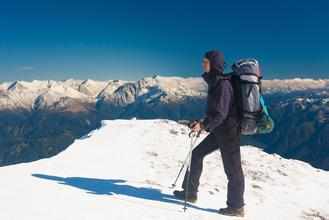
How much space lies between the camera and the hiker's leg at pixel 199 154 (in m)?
11.4

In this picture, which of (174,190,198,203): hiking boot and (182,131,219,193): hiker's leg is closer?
(182,131,219,193): hiker's leg

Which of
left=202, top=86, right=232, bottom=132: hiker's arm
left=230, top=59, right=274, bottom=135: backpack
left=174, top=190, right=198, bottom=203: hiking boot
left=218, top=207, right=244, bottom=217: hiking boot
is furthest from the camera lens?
left=174, top=190, right=198, bottom=203: hiking boot

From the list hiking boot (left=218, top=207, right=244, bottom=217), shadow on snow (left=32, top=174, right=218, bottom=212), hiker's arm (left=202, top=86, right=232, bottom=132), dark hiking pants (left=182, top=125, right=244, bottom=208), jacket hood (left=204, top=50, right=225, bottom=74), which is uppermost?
jacket hood (left=204, top=50, right=225, bottom=74)

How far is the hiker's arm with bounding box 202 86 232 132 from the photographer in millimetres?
10188

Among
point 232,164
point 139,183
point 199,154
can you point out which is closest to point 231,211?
point 232,164

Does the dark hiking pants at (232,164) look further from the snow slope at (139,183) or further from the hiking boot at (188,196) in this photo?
the hiking boot at (188,196)

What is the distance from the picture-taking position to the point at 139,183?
1455cm

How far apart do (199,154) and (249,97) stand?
2.14 m

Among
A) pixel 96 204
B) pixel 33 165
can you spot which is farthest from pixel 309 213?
pixel 33 165

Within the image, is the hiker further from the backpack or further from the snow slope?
the snow slope

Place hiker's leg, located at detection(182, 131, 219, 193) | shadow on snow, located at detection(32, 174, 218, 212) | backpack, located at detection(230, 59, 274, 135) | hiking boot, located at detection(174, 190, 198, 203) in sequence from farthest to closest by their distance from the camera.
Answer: shadow on snow, located at detection(32, 174, 218, 212) → hiking boot, located at detection(174, 190, 198, 203) → hiker's leg, located at detection(182, 131, 219, 193) → backpack, located at detection(230, 59, 274, 135)

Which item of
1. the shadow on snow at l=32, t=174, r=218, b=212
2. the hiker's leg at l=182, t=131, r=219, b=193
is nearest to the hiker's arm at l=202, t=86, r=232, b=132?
the hiker's leg at l=182, t=131, r=219, b=193

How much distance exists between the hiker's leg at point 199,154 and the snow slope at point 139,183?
2.67 feet

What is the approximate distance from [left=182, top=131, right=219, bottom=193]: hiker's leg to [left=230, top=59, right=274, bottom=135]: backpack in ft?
3.24
